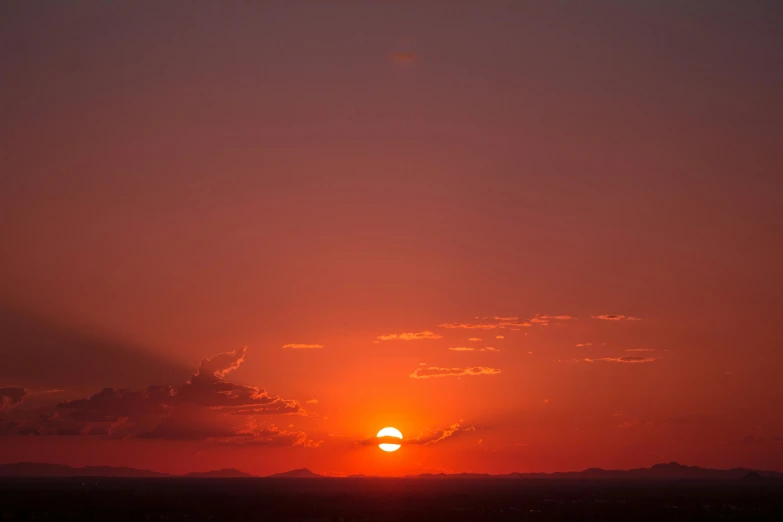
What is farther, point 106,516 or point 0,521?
point 106,516

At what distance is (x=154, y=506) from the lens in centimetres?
16488

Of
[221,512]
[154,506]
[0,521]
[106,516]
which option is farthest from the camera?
[154,506]

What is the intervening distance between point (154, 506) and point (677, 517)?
4221 inches

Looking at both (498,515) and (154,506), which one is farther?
(154,506)

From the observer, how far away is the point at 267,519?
429ft

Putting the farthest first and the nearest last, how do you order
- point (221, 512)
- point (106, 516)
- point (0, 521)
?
point (221, 512)
point (106, 516)
point (0, 521)

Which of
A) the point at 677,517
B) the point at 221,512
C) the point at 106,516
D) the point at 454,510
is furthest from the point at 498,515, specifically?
the point at 106,516

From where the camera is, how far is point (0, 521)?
122938mm

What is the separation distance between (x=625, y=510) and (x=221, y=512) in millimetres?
80744

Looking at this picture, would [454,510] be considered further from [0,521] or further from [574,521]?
[0,521]

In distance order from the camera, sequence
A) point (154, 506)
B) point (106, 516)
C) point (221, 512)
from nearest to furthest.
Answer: point (106, 516) → point (221, 512) → point (154, 506)

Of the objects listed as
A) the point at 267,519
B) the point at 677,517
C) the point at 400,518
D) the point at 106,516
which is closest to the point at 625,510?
the point at 677,517

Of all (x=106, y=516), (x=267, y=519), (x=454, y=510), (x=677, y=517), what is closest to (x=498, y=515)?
(x=454, y=510)

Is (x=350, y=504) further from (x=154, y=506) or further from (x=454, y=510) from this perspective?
(x=154, y=506)
